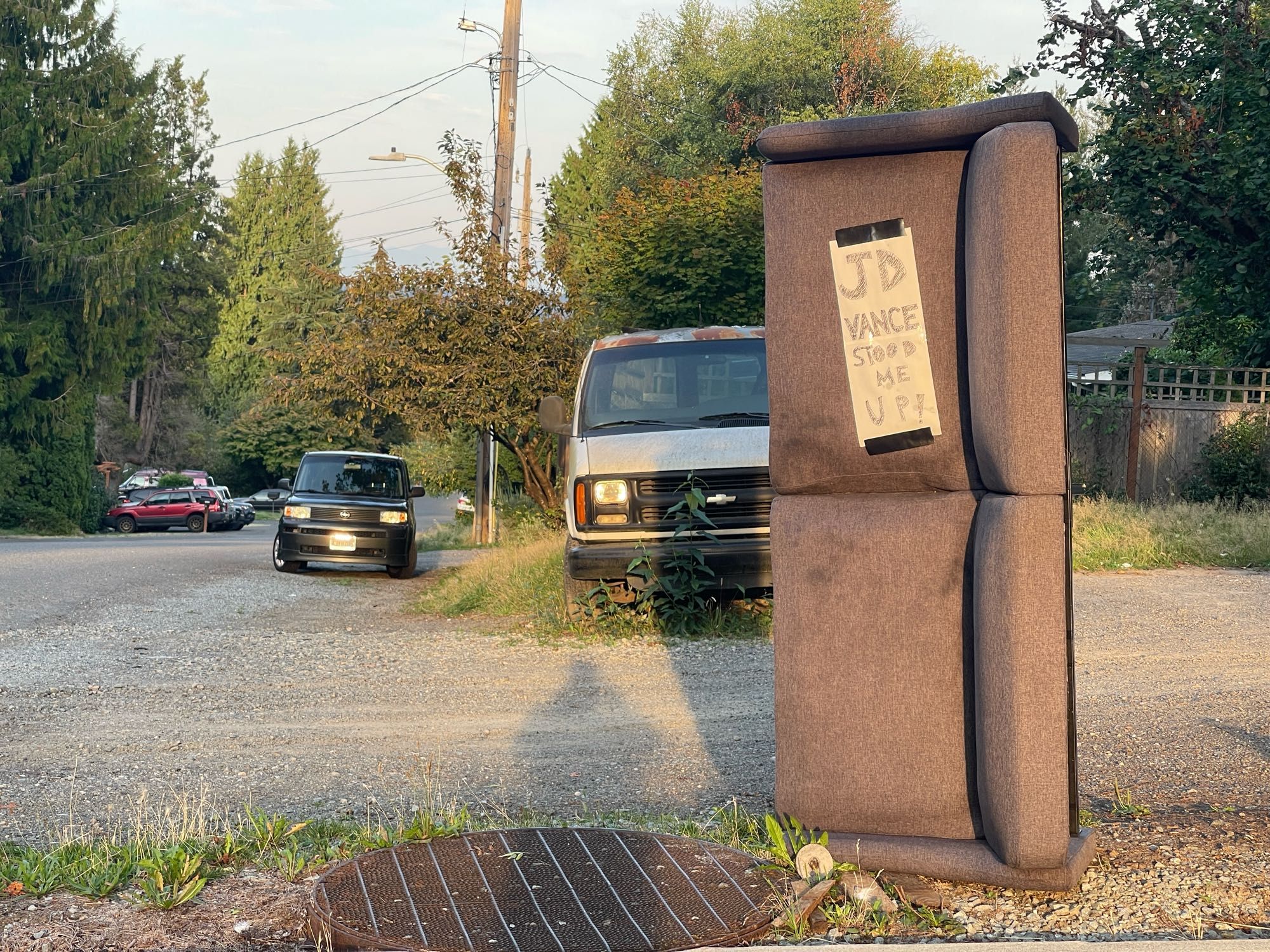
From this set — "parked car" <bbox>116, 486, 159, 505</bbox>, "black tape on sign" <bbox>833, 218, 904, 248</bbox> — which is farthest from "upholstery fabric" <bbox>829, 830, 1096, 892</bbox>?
"parked car" <bbox>116, 486, 159, 505</bbox>

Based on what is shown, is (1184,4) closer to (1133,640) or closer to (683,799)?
(1133,640)

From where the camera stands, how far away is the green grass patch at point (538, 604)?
33.0 ft

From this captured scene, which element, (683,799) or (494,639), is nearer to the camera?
(683,799)

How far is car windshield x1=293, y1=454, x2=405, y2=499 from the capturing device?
1894 centimetres

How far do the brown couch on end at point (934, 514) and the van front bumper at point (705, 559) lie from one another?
5.78 meters

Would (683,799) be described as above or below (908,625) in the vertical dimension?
below

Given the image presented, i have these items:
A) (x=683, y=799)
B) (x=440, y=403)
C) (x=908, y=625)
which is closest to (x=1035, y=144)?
(x=908, y=625)

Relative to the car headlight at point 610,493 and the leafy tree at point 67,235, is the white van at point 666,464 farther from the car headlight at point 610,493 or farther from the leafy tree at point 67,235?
the leafy tree at point 67,235

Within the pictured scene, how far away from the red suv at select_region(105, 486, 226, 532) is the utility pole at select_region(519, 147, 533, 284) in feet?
50.4

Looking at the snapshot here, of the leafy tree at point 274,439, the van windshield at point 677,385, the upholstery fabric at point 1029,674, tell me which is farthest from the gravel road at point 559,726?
the leafy tree at point 274,439

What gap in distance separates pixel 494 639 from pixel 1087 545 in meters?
6.46

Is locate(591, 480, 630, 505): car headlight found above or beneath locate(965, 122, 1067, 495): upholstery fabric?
beneath

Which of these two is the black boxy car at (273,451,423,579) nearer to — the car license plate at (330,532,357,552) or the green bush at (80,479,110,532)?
the car license plate at (330,532,357,552)

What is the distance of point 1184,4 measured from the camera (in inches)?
722
